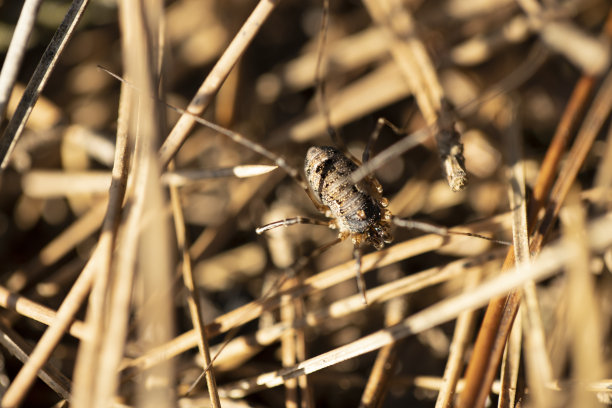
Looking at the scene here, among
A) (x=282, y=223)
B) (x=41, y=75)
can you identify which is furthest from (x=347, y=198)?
(x=41, y=75)

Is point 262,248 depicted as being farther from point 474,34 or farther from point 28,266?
point 474,34

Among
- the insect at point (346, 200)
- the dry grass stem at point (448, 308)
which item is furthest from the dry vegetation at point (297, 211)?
the insect at point (346, 200)

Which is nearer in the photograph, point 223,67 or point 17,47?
point 17,47

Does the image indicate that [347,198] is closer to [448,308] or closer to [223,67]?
[223,67]

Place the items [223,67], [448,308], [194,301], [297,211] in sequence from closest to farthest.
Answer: [448,308] < [223,67] < [194,301] < [297,211]

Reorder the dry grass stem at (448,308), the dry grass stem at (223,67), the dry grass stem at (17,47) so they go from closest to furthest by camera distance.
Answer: the dry grass stem at (448,308) < the dry grass stem at (17,47) < the dry grass stem at (223,67)

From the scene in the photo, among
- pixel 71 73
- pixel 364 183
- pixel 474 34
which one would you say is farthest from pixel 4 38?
pixel 474 34

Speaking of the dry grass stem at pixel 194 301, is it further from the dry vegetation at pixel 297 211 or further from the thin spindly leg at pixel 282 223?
the thin spindly leg at pixel 282 223
